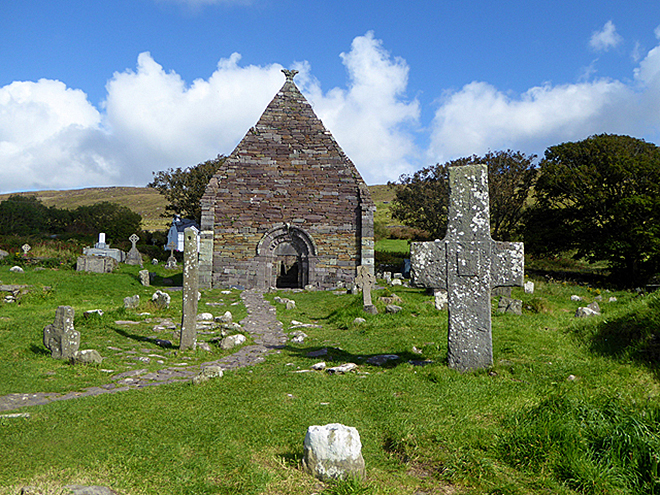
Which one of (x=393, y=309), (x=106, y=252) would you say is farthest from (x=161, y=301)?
(x=106, y=252)

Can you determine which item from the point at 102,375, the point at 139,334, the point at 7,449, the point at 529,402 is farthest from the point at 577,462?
the point at 139,334

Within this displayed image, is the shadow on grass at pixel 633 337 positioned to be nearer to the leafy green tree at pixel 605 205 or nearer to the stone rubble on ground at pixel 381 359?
the stone rubble on ground at pixel 381 359

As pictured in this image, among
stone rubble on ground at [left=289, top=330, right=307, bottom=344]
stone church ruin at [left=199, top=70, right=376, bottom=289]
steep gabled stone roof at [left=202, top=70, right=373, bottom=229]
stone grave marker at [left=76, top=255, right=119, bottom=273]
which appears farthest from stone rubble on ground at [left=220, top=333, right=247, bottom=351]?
stone grave marker at [left=76, top=255, right=119, bottom=273]

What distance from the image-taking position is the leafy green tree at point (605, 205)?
70.2ft

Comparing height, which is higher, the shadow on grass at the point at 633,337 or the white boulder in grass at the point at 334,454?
the shadow on grass at the point at 633,337

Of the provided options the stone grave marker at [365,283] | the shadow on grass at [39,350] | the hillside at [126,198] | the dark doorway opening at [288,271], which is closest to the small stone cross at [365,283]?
the stone grave marker at [365,283]

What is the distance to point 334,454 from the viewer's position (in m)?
3.43

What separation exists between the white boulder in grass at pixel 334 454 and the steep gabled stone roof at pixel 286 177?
17406 millimetres

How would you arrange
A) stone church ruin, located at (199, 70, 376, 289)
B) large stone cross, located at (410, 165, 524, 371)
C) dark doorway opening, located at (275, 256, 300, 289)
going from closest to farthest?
1. large stone cross, located at (410, 165, 524, 371)
2. stone church ruin, located at (199, 70, 376, 289)
3. dark doorway opening, located at (275, 256, 300, 289)

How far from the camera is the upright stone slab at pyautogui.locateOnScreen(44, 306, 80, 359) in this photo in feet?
25.7

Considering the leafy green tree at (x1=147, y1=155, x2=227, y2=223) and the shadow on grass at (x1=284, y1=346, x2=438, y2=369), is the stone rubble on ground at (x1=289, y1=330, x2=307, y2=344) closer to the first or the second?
the shadow on grass at (x1=284, y1=346, x2=438, y2=369)

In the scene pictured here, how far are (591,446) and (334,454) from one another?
83.1 inches

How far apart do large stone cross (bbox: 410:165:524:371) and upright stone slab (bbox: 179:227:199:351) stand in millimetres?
4716

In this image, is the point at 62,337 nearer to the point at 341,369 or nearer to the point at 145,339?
the point at 145,339
